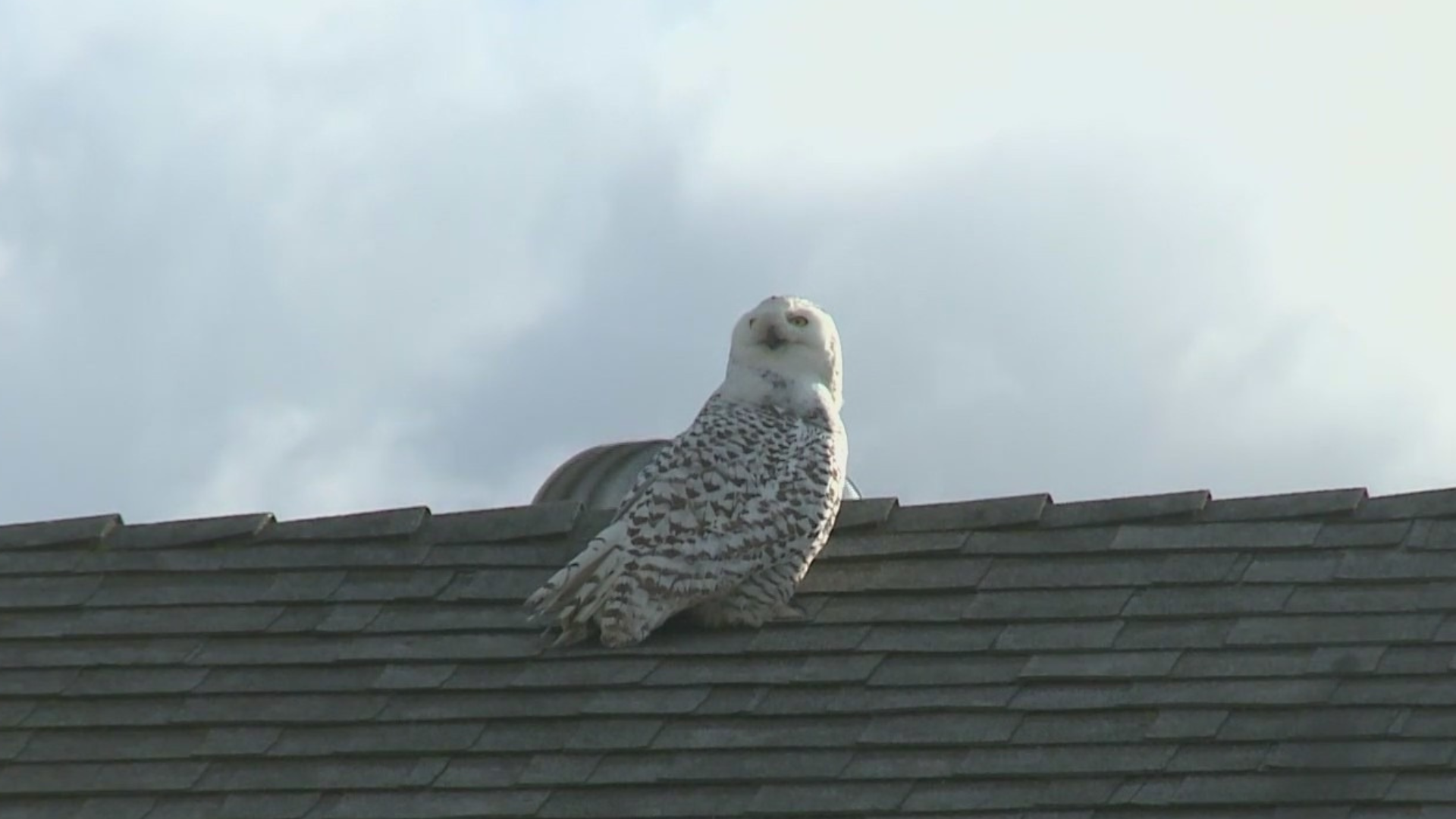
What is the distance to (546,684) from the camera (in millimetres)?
6336

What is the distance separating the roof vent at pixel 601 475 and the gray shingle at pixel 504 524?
520 millimetres

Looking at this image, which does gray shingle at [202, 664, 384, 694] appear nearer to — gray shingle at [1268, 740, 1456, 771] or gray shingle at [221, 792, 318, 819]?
gray shingle at [221, 792, 318, 819]

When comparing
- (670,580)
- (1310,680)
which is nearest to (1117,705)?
(1310,680)

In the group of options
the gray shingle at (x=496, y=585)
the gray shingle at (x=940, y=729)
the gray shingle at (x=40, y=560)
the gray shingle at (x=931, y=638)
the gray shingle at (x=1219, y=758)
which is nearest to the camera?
the gray shingle at (x=1219, y=758)

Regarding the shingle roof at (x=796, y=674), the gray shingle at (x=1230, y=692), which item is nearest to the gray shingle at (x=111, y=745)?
the shingle roof at (x=796, y=674)

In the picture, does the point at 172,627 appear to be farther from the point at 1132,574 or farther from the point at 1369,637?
the point at 1369,637

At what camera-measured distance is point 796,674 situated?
6.26 meters

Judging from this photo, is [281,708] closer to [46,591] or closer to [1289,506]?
[46,591]

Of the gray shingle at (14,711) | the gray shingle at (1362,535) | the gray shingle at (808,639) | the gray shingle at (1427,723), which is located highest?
the gray shingle at (14,711)

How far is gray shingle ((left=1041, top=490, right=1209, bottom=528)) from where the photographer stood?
6668 millimetres

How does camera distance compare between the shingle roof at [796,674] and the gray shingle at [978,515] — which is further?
the gray shingle at [978,515]

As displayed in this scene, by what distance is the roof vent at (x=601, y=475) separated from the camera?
25.1 feet

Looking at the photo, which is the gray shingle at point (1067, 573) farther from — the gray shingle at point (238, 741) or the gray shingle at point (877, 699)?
the gray shingle at point (238, 741)

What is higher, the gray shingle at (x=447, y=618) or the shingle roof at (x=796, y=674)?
the gray shingle at (x=447, y=618)
